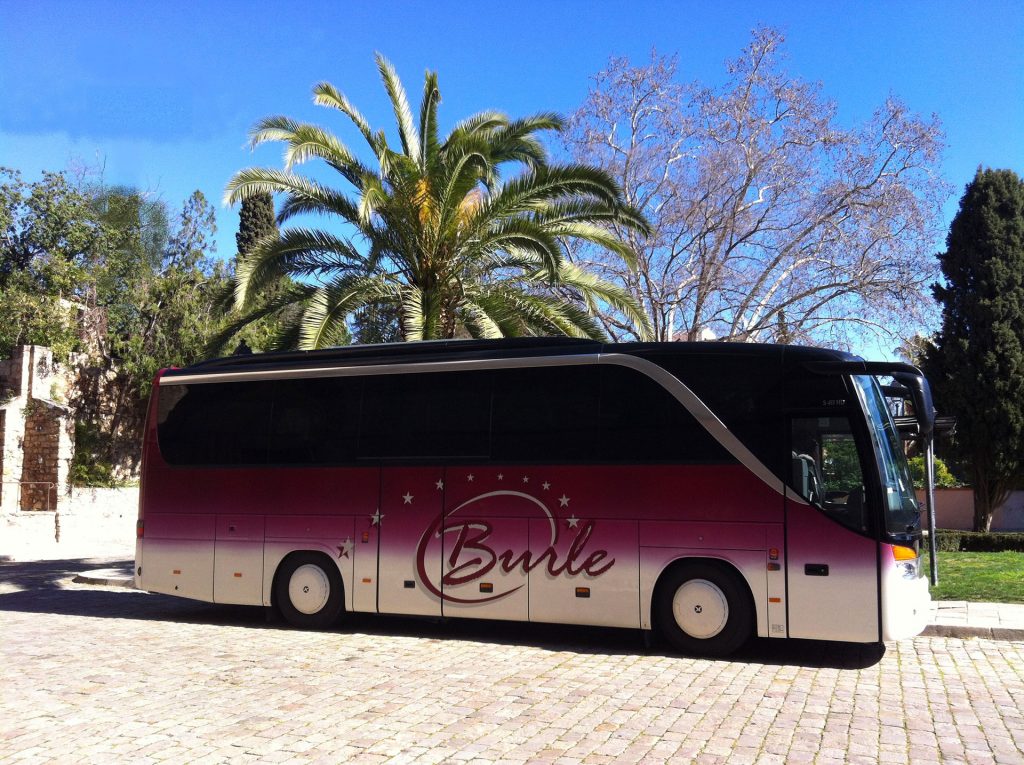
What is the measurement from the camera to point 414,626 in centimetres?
1177

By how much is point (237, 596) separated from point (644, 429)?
5853 millimetres

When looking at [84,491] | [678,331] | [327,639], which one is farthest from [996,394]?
[84,491]

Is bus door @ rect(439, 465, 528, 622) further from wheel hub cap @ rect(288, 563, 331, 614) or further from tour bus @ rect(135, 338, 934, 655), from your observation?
wheel hub cap @ rect(288, 563, 331, 614)

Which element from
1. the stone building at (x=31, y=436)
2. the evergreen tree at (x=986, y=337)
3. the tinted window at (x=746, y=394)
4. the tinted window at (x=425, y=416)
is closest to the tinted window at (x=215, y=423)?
the tinted window at (x=425, y=416)

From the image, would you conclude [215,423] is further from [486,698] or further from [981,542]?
[981,542]

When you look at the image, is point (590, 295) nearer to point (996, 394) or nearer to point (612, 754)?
point (612, 754)

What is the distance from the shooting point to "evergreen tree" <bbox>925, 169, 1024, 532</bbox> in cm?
2603

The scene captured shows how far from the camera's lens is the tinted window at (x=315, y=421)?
11.2 meters

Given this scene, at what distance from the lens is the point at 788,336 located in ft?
90.7

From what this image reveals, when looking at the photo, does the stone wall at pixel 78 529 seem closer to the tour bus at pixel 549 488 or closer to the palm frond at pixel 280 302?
the palm frond at pixel 280 302

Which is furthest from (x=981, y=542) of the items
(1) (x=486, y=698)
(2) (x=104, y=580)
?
(2) (x=104, y=580)

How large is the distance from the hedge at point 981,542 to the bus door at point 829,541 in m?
15.5

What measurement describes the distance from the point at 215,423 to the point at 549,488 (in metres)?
4.84

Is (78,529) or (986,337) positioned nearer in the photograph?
(78,529)
